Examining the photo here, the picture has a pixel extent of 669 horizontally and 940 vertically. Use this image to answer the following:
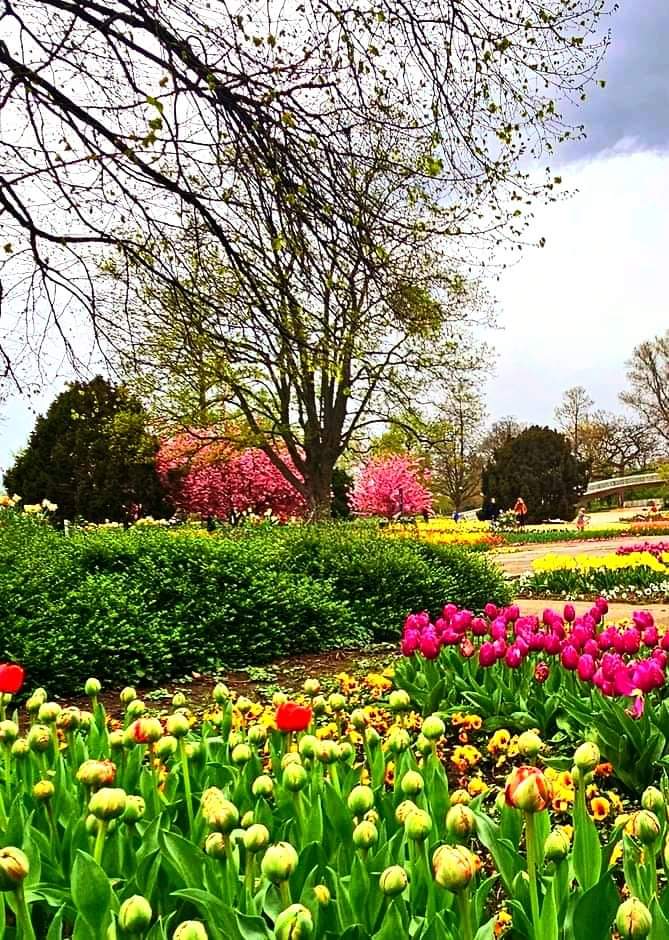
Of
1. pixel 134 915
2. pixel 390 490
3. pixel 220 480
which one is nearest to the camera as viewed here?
pixel 134 915

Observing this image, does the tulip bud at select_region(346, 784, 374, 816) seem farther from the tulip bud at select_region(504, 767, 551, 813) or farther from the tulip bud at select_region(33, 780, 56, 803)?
the tulip bud at select_region(33, 780, 56, 803)

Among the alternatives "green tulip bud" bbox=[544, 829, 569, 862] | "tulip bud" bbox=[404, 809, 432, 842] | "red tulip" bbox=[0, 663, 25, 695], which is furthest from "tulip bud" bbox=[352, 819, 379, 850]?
"red tulip" bbox=[0, 663, 25, 695]

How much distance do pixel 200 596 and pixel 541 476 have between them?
86.8 feet

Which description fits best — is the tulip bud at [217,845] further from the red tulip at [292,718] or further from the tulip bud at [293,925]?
the red tulip at [292,718]

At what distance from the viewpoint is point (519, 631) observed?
343 cm

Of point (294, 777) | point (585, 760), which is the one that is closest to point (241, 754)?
point (294, 777)

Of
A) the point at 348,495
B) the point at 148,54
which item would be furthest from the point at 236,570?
the point at 348,495

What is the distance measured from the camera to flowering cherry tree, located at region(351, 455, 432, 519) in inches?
1059

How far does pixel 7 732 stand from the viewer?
6.89 ft

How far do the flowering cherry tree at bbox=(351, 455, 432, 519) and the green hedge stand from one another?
1857 centimetres

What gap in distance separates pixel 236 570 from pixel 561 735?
11.8ft

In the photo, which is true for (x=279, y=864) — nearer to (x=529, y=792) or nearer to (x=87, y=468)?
(x=529, y=792)

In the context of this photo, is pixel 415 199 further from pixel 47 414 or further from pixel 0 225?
pixel 47 414

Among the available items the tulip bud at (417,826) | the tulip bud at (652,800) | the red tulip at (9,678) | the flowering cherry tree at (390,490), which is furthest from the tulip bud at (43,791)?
the flowering cherry tree at (390,490)
